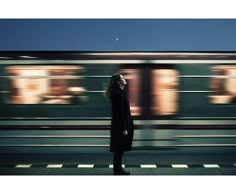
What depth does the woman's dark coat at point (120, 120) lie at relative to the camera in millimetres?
6719

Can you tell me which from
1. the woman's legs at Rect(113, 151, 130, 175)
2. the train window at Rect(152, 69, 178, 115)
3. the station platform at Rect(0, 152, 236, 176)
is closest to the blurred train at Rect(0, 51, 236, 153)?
the train window at Rect(152, 69, 178, 115)

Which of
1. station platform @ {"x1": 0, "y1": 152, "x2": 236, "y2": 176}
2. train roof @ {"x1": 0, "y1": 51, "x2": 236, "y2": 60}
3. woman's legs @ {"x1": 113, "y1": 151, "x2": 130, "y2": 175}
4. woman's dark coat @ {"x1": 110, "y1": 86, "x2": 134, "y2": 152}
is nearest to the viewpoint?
woman's dark coat @ {"x1": 110, "y1": 86, "x2": 134, "y2": 152}

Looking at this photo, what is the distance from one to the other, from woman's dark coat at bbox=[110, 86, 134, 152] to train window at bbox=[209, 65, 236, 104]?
243 cm

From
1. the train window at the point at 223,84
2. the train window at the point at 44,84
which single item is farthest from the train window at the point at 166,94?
the train window at the point at 44,84

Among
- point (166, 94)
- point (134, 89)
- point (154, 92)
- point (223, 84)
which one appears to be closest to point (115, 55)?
point (134, 89)

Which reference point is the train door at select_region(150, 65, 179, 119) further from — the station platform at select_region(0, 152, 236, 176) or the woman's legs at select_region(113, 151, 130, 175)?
the woman's legs at select_region(113, 151, 130, 175)

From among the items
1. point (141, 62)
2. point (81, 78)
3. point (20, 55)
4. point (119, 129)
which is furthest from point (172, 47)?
point (20, 55)

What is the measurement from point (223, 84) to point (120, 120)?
9.02 ft

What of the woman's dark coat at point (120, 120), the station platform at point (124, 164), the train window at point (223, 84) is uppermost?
the train window at point (223, 84)

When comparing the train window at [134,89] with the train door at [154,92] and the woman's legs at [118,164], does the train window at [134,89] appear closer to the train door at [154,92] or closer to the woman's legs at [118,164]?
the train door at [154,92]

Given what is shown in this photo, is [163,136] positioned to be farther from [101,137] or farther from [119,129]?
[119,129]

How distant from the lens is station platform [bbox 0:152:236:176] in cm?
733

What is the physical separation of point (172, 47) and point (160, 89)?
839 mm

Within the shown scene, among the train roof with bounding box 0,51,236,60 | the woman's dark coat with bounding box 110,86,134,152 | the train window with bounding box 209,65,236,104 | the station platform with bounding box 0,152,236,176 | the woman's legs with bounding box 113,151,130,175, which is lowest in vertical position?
the station platform with bounding box 0,152,236,176
